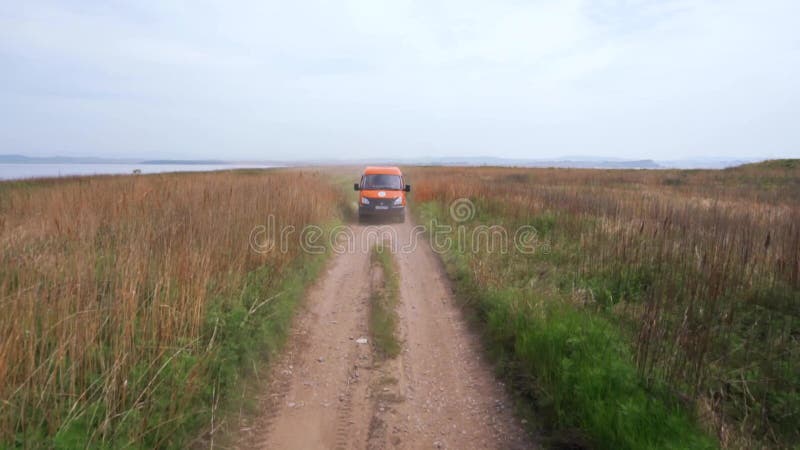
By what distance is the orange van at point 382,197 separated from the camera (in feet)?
47.6

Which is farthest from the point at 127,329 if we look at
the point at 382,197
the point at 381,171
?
the point at 381,171

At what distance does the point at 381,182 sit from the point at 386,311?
32.1ft


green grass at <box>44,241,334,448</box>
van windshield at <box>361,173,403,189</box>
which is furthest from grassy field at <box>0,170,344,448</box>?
Result: van windshield at <box>361,173,403,189</box>

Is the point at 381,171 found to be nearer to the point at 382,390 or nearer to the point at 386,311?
the point at 386,311

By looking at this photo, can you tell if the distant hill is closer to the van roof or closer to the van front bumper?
the van roof

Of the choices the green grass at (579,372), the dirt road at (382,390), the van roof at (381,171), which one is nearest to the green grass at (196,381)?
the dirt road at (382,390)

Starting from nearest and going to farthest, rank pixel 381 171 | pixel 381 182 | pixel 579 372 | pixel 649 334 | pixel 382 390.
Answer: pixel 579 372
pixel 649 334
pixel 382 390
pixel 381 182
pixel 381 171

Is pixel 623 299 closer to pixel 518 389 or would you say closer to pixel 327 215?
pixel 518 389

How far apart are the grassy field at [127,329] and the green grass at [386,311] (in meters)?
1.22

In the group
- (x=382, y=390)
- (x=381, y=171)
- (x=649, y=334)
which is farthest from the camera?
(x=381, y=171)

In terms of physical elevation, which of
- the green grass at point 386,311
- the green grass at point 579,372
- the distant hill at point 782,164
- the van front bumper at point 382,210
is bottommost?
the green grass at point 386,311

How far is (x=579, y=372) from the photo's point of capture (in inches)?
142

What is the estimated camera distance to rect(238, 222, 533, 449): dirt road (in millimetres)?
3299

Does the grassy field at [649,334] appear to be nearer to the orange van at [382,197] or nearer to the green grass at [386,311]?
the green grass at [386,311]
